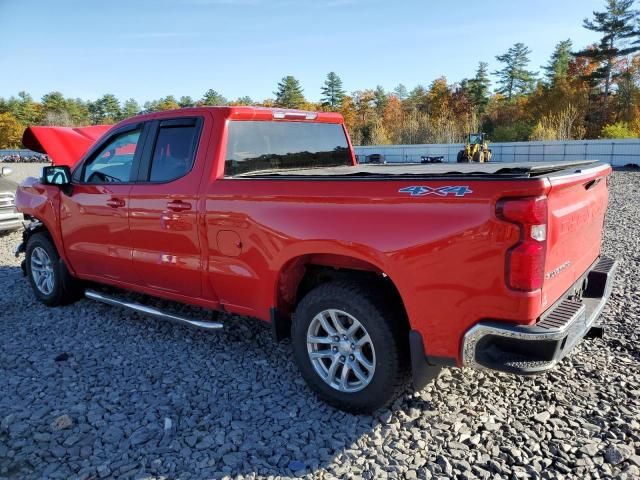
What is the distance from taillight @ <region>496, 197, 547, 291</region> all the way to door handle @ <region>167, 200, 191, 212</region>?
7.66 feet

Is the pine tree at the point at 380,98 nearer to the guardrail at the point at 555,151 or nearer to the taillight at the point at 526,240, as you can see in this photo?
the guardrail at the point at 555,151

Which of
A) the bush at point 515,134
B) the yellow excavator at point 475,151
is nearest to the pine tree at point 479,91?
the bush at point 515,134

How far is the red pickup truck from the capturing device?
256 centimetres

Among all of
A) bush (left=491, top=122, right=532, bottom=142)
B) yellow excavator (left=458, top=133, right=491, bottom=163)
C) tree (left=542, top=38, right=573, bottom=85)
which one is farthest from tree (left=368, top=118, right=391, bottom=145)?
tree (left=542, top=38, right=573, bottom=85)

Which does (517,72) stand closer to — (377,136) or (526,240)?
(377,136)

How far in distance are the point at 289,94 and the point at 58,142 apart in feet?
260

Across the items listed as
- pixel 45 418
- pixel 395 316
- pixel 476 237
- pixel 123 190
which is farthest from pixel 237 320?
pixel 476 237

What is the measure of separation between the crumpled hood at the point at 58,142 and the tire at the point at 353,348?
7.12 m

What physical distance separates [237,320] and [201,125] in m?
2.01

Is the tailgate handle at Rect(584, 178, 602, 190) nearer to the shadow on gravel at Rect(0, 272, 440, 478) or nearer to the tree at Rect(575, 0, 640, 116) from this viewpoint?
the shadow on gravel at Rect(0, 272, 440, 478)

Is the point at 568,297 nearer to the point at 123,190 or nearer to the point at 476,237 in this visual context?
the point at 476,237

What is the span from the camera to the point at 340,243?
306 cm

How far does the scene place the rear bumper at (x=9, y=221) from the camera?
932 centimetres

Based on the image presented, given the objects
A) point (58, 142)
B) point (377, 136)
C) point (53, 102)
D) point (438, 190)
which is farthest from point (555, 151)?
point (53, 102)
